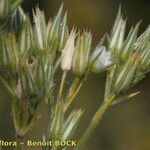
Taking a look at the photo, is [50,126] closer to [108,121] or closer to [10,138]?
[10,138]

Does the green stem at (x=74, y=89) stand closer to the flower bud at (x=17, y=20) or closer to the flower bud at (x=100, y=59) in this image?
the flower bud at (x=100, y=59)

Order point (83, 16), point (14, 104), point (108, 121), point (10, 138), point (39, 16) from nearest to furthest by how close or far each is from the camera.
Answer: point (14, 104)
point (39, 16)
point (10, 138)
point (108, 121)
point (83, 16)

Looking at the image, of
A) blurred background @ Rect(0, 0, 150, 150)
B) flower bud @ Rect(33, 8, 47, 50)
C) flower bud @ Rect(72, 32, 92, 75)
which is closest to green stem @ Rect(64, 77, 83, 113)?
flower bud @ Rect(72, 32, 92, 75)

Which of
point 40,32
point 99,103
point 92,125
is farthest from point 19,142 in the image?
point 99,103

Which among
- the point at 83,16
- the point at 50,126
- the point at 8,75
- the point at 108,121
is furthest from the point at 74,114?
the point at 83,16

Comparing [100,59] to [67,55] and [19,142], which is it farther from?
[19,142]

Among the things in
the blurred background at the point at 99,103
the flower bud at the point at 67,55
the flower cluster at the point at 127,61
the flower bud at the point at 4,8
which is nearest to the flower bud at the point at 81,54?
the flower bud at the point at 67,55

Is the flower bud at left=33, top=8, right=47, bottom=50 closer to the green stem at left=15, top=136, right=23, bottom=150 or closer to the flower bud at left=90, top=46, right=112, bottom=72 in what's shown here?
the flower bud at left=90, top=46, right=112, bottom=72
